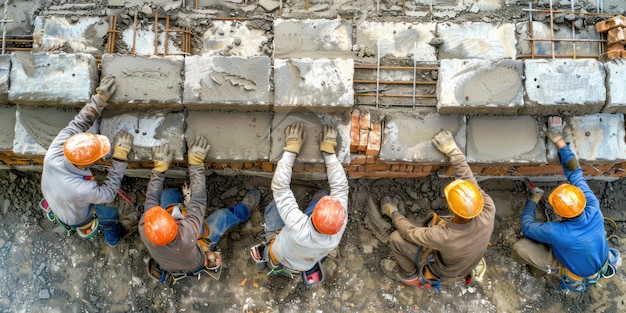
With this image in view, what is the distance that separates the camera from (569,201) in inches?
151

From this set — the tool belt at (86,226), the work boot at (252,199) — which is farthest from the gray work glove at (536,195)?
the tool belt at (86,226)

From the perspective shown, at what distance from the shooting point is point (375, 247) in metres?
4.67

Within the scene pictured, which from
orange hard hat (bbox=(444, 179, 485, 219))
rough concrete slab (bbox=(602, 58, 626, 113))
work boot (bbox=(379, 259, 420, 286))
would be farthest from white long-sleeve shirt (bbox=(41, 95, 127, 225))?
rough concrete slab (bbox=(602, 58, 626, 113))

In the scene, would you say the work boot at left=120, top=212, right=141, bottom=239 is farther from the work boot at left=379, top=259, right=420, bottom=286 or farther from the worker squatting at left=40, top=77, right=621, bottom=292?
the work boot at left=379, top=259, right=420, bottom=286

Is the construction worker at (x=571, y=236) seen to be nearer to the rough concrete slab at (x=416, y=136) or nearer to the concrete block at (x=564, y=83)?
the concrete block at (x=564, y=83)

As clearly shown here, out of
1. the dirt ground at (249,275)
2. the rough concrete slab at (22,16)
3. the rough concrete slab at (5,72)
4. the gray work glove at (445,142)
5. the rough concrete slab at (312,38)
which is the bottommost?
the dirt ground at (249,275)

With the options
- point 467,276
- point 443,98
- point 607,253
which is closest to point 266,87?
point 443,98

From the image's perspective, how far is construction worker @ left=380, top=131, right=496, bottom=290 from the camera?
11.8 ft

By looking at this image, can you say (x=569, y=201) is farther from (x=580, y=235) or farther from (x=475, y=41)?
(x=475, y=41)

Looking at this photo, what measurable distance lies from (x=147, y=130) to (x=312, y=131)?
1.42 metres

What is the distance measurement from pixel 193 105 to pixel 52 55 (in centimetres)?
121

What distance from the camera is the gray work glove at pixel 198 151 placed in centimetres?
390

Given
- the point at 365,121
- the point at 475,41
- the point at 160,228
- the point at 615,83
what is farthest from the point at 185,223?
the point at 615,83

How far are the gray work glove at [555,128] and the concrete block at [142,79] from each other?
316 centimetres
